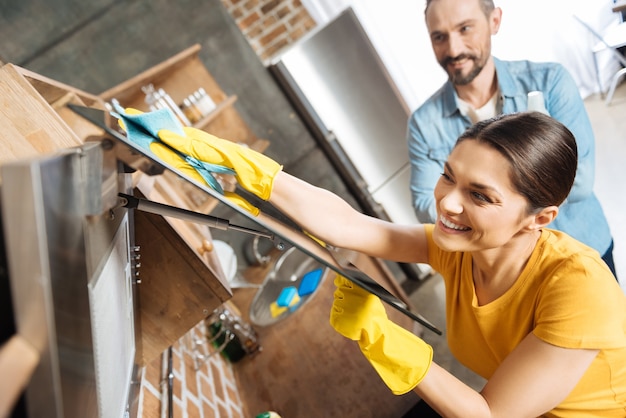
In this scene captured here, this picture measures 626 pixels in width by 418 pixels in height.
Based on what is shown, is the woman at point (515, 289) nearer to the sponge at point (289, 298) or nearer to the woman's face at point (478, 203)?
the woman's face at point (478, 203)

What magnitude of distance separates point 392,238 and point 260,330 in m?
0.94

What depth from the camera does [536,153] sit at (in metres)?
1.02

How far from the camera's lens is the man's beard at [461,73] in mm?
1855

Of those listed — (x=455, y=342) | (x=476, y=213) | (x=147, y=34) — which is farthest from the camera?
(x=147, y=34)

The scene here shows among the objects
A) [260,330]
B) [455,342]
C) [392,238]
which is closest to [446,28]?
[392,238]

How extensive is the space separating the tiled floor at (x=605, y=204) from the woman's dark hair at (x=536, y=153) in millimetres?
1774

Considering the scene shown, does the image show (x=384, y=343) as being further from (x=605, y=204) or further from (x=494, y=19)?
(x=605, y=204)

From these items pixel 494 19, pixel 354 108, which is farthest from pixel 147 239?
pixel 354 108

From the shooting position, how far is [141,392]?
1102 mm

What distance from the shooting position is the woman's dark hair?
1.01 m

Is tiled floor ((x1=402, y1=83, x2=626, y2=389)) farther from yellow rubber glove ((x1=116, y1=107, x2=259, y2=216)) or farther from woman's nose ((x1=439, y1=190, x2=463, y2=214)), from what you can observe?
yellow rubber glove ((x1=116, y1=107, x2=259, y2=216))

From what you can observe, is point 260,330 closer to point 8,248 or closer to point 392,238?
point 392,238

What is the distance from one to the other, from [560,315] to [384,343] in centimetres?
42

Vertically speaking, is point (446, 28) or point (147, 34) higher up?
point (147, 34)
